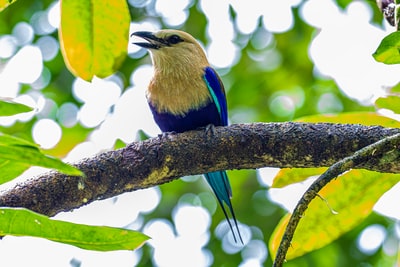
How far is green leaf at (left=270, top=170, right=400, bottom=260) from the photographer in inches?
119

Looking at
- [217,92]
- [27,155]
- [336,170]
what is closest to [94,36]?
[336,170]

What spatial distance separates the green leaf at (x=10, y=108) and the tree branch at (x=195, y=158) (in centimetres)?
93

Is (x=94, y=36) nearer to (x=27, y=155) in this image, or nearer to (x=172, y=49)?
(x=27, y=155)

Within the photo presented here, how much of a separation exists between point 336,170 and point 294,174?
2.51ft

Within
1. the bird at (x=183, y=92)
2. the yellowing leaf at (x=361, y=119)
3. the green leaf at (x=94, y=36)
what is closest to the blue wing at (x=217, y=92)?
the bird at (x=183, y=92)

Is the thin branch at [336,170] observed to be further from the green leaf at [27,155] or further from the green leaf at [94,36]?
the green leaf at [94,36]

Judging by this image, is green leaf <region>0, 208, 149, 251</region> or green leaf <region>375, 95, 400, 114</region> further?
green leaf <region>375, 95, 400, 114</region>

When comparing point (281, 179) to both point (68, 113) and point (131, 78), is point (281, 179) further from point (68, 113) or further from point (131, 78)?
point (68, 113)

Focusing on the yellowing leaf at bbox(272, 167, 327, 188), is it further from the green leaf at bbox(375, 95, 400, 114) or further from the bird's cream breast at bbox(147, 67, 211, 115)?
the bird's cream breast at bbox(147, 67, 211, 115)

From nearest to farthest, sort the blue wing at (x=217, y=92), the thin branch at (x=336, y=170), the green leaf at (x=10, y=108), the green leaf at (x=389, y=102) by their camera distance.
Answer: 1. the green leaf at (x=10, y=108)
2. the thin branch at (x=336, y=170)
3. the green leaf at (x=389, y=102)
4. the blue wing at (x=217, y=92)

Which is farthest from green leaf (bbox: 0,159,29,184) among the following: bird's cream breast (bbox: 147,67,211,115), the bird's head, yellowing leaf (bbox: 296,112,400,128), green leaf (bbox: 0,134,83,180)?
the bird's head

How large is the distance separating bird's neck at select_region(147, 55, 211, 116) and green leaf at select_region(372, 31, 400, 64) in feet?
6.62

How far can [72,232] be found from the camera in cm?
182

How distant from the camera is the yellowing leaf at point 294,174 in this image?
9.79ft
